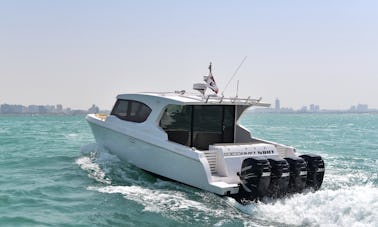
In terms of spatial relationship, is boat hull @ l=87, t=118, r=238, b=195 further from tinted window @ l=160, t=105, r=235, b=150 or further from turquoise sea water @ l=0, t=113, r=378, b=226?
tinted window @ l=160, t=105, r=235, b=150

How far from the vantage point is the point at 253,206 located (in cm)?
860

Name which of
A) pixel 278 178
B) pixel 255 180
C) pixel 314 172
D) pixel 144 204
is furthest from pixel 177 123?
pixel 314 172

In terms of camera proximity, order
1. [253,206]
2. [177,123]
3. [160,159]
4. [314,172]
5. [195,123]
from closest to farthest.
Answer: [253,206]
[314,172]
[160,159]
[195,123]
[177,123]

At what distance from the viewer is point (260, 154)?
10.1 meters

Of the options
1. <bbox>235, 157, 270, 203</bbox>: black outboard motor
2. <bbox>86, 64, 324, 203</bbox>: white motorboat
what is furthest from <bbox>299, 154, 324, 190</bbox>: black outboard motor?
<bbox>235, 157, 270, 203</bbox>: black outboard motor

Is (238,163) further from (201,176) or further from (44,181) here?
(44,181)

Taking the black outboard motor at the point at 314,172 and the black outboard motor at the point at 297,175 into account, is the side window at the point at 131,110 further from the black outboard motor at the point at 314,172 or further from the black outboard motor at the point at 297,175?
the black outboard motor at the point at 314,172

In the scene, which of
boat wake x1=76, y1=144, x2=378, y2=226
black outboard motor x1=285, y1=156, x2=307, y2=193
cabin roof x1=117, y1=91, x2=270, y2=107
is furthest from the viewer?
cabin roof x1=117, y1=91, x2=270, y2=107

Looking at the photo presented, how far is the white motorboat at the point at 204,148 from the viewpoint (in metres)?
8.95

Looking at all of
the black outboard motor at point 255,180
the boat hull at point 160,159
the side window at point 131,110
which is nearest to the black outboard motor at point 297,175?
the black outboard motor at point 255,180

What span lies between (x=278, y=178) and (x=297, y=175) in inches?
21.3

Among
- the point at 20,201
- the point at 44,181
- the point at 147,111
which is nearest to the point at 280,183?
the point at 147,111

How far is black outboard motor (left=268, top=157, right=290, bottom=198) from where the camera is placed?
8906 mm

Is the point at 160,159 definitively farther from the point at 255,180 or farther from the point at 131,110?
the point at 255,180
